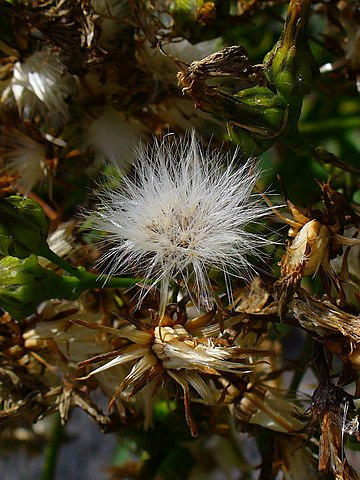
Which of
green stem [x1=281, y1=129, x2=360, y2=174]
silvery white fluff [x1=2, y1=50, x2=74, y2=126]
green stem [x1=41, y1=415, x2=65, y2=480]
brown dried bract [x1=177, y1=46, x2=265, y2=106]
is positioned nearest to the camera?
brown dried bract [x1=177, y1=46, x2=265, y2=106]

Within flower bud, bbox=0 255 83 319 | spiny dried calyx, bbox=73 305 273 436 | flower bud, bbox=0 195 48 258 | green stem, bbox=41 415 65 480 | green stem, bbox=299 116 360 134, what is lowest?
green stem, bbox=41 415 65 480

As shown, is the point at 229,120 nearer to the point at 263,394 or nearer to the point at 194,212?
the point at 194,212

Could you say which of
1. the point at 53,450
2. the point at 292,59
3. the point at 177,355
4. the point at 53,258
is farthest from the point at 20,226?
the point at 53,450

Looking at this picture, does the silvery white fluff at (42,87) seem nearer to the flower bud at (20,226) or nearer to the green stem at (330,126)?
the flower bud at (20,226)

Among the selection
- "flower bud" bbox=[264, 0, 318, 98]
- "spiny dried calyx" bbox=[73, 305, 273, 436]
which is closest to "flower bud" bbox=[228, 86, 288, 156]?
"flower bud" bbox=[264, 0, 318, 98]

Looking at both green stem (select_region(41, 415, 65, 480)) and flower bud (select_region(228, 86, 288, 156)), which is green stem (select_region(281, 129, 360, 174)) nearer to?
flower bud (select_region(228, 86, 288, 156))

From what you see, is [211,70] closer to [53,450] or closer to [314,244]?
[314,244]

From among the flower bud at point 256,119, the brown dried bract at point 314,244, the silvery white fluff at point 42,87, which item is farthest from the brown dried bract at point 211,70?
the silvery white fluff at point 42,87
